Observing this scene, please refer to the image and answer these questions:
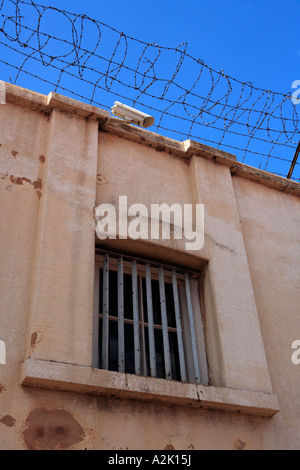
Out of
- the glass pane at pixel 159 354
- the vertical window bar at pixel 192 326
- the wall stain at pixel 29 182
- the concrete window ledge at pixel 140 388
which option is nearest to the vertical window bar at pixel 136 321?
the glass pane at pixel 159 354

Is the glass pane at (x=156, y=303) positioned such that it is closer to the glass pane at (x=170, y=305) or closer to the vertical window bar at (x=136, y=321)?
the glass pane at (x=170, y=305)

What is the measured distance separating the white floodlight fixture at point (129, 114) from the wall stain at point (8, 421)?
3.85 m

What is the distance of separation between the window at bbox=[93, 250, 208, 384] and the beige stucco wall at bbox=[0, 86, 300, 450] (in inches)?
6.9

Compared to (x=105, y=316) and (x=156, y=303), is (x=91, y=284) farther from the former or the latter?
(x=156, y=303)

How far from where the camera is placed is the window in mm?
4855

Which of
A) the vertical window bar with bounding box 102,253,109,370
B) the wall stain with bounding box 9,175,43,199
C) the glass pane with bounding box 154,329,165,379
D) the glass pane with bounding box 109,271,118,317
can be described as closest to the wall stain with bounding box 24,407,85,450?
the vertical window bar with bounding box 102,253,109,370

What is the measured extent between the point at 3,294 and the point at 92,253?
0.97 metres

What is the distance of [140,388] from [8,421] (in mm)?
1109

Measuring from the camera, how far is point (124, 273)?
18.1 ft

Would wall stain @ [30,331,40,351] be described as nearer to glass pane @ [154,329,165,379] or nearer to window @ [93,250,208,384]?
window @ [93,250,208,384]

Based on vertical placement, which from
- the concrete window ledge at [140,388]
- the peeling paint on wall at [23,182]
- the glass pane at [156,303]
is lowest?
the concrete window ledge at [140,388]

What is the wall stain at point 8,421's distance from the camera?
3.82 meters
